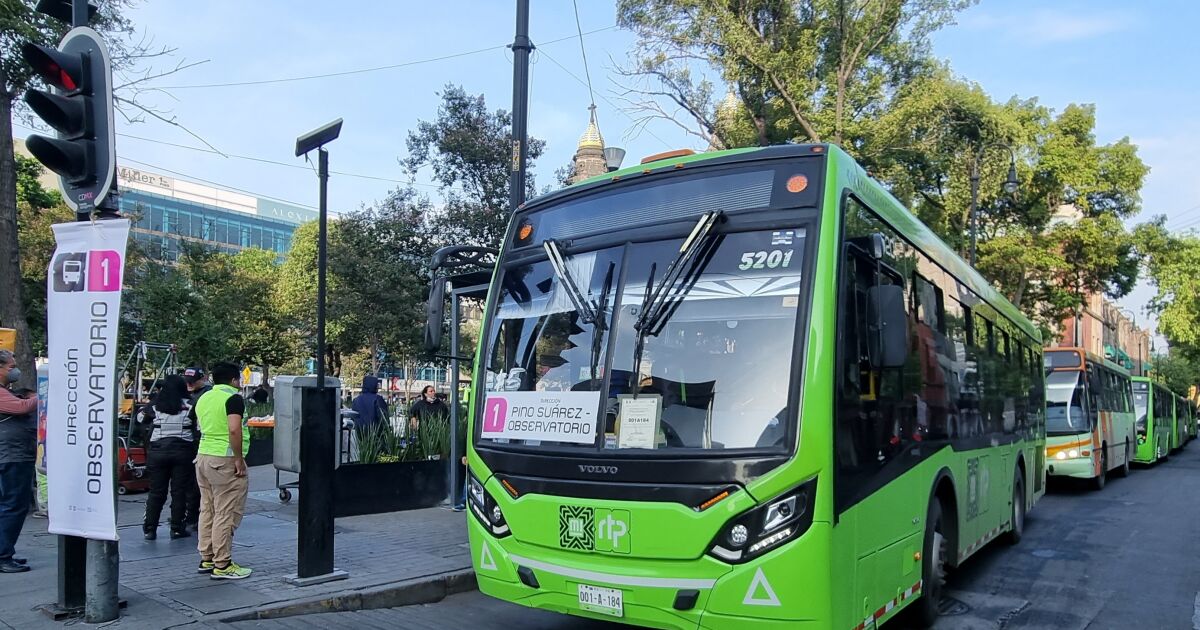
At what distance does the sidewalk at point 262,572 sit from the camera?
6.10 m

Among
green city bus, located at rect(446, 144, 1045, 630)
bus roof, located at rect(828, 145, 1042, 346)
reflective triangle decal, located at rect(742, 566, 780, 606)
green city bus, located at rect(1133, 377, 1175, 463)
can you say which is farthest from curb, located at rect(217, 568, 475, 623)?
green city bus, located at rect(1133, 377, 1175, 463)

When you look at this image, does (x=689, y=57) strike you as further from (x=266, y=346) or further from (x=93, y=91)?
(x=266, y=346)

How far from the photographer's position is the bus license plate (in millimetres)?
4777

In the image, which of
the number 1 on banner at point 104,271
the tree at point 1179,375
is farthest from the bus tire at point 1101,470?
the tree at point 1179,375

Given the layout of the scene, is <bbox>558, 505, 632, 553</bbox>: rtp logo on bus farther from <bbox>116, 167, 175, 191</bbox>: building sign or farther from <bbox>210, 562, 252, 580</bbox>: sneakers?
<bbox>116, 167, 175, 191</bbox>: building sign

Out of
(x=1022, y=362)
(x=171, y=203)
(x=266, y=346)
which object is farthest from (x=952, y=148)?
(x=171, y=203)

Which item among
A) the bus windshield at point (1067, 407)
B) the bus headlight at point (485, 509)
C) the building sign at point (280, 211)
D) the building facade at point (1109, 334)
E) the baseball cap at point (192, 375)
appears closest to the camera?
the bus headlight at point (485, 509)

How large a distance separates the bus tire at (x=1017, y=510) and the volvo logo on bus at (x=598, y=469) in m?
7.05

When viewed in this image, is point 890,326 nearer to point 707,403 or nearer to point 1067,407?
point 707,403

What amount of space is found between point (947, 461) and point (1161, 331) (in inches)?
1560

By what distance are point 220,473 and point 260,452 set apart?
10.7 meters

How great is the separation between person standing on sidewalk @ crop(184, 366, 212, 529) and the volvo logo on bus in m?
4.48

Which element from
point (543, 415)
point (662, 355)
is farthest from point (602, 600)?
point (662, 355)

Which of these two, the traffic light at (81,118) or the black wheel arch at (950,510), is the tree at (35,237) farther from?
the black wheel arch at (950,510)
